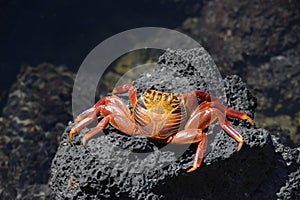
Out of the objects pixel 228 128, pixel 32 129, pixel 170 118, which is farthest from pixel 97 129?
pixel 32 129

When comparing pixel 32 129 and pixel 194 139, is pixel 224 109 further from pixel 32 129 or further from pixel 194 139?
pixel 32 129

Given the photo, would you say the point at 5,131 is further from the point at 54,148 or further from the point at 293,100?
the point at 293,100

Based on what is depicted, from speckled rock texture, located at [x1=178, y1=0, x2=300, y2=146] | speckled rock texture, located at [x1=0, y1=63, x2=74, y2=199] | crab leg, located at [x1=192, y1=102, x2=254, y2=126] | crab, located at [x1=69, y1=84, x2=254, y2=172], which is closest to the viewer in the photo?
crab, located at [x1=69, y1=84, x2=254, y2=172]

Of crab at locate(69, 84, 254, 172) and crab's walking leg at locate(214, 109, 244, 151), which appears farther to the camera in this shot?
crab at locate(69, 84, 254, 172)

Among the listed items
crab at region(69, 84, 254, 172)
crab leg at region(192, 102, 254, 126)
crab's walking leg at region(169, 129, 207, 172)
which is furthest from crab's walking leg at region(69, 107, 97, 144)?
crab leg at region(192, 102, 254, 126)

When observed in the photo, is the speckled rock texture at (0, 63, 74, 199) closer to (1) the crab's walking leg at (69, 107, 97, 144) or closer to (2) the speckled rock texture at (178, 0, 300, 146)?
(1) the crab's walking leg at (69, 107, 97, 144)

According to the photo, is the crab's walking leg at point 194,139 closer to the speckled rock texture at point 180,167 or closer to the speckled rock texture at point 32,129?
the speckled rock texture at point 180,167
